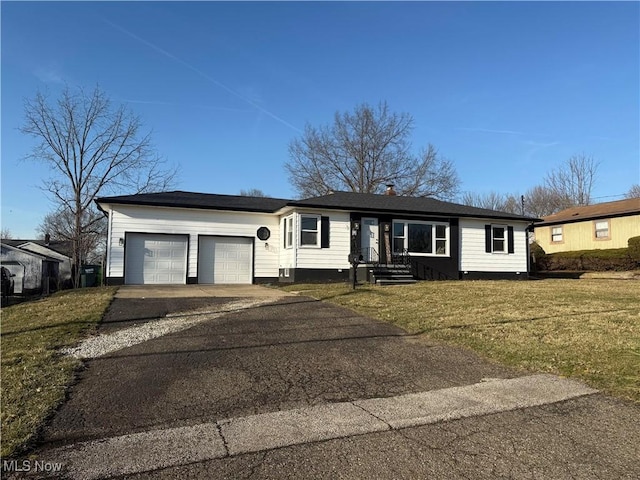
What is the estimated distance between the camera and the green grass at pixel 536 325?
17.3 ft

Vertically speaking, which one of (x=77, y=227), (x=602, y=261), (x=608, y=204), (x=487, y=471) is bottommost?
(x=487, y=471)

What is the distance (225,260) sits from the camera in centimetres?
1894

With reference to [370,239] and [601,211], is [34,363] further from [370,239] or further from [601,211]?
[601,211]

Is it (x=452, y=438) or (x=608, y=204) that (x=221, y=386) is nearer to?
(x=452, y=438)

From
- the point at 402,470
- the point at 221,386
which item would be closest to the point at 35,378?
the point at 221,386

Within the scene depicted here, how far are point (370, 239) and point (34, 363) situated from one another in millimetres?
14272

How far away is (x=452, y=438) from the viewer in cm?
341

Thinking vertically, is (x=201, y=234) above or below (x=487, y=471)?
above

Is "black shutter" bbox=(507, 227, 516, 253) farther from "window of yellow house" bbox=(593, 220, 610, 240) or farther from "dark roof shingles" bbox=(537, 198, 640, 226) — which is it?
"window of yellow house" bbox=(593, 220, 610, 240)

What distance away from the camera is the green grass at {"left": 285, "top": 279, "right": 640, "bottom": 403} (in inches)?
208

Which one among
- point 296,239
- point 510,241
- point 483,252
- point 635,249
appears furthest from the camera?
point 635,249

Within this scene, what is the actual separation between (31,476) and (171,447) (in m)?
0.85

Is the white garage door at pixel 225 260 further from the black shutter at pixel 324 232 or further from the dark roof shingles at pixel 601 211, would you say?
the dark roof shingles at pixel 601 211

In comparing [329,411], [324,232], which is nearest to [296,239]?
[324,232]
